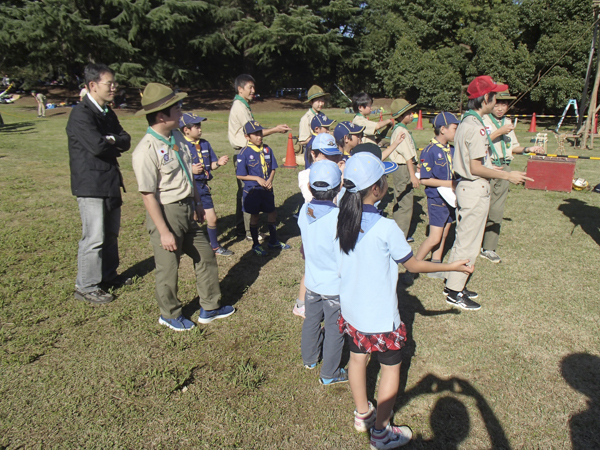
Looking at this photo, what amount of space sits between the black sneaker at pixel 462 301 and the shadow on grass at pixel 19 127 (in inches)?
705

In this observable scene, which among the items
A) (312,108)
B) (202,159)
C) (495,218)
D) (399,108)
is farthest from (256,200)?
(495,218)

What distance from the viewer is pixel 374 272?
2.42m

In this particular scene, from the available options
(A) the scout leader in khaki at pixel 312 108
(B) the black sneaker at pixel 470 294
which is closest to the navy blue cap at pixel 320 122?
(A) the scout leader in khaki at pixel 312 108

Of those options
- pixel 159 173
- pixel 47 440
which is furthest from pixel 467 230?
pixel 47 440

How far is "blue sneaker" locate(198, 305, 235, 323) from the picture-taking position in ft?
13.3

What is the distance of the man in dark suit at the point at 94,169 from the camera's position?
416 centimetres

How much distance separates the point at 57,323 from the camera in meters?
4.00

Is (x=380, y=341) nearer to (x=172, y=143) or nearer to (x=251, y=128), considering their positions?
(x=172, y=143)

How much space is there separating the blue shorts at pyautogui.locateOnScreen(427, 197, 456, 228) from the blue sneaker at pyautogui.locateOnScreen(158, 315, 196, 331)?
288 cm

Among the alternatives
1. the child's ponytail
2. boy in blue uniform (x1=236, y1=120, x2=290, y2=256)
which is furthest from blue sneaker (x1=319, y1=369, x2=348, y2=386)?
boy in blue uniform (x1=236, y1=120, x2=290, y2=256)

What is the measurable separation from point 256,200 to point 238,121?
1.14 m

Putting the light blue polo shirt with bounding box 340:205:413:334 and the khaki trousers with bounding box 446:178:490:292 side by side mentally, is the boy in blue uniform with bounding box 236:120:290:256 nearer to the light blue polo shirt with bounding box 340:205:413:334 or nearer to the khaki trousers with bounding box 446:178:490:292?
the khaki trousers with bounding box 446:178:490:292

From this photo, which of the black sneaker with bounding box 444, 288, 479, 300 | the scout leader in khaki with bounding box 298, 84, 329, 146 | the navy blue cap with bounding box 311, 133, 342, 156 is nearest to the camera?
the navy blue cap with bounding box 311, 133, 342, 156

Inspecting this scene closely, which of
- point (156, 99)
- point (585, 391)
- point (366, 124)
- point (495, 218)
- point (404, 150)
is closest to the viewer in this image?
point (585, 391)
